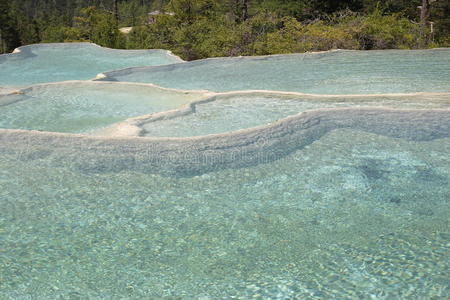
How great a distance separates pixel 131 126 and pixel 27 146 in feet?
3.39

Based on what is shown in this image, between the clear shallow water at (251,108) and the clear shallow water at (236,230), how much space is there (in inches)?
42.7

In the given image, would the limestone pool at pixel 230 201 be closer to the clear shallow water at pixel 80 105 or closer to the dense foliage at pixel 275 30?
the clear shallow water at pixel 80 105

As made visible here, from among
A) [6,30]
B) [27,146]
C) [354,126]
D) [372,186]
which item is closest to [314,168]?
[372,186]

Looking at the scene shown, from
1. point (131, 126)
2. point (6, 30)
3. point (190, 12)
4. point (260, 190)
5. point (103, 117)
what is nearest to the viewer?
point (260, 190)

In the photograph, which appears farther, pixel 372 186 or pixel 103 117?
pixel 103 117

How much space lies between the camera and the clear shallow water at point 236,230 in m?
2.67

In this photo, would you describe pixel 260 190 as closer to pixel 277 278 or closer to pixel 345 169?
pixel 345 169

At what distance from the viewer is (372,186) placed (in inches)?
156

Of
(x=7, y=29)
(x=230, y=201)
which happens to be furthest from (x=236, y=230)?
(x=7, y=29)

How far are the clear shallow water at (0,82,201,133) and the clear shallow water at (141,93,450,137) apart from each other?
24.0 inches

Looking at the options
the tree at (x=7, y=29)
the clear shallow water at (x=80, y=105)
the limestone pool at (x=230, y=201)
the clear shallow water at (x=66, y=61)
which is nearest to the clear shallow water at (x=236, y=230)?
the limestone pool at (x=230, y=201)

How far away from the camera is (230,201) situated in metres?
3.69

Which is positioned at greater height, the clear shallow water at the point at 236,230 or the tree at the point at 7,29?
the tree at the point at 7,29

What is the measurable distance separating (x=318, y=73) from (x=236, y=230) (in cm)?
587
